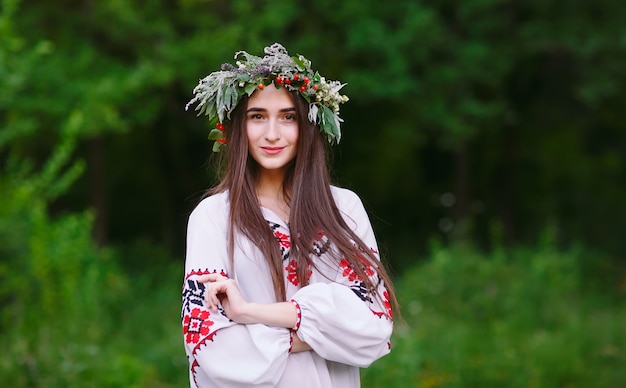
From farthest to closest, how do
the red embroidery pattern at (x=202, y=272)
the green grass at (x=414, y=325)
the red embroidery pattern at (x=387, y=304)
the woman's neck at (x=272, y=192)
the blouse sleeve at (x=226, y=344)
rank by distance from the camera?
the green grass at (x=414, y=325) < the woman's neck at (x=272, y=192) < the red embroidery pattern at (x=387, y=304) < the red embroidery pattern at (x=202, y=272) < the blouse sleeve at (x=226, y=344)

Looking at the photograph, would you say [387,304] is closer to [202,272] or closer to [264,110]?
[202,272]

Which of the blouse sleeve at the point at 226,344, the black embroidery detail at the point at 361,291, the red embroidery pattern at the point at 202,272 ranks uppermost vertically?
the red embroidery pattern at the point at 202,272

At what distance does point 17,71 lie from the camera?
8469mm

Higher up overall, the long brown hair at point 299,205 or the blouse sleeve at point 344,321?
the long brown hair at point 299,205

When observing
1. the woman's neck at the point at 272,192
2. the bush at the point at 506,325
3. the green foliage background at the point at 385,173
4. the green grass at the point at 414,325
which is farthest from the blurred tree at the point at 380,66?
the woman's neck at the point at 272,192

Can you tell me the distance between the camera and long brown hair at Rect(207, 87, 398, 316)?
2811mm

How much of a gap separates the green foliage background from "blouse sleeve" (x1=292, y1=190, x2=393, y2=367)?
3.06 feet

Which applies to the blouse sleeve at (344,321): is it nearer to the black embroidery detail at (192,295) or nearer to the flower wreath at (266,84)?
the black embroidery detail at (192,295)

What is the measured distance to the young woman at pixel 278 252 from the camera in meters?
2.65

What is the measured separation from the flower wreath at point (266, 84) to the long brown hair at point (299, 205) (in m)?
0.04

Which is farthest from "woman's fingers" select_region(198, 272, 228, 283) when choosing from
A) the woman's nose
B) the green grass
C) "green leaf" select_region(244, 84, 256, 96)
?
the green grass

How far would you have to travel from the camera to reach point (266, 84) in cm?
287

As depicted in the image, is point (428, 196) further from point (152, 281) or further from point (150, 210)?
point (152, 281)

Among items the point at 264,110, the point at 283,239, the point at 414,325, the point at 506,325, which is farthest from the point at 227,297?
the point at 506,325
